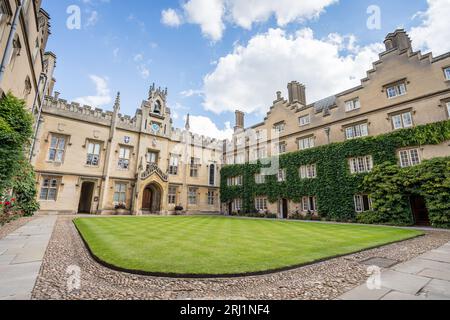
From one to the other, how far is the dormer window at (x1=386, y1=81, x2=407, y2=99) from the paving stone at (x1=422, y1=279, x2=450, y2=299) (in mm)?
19174

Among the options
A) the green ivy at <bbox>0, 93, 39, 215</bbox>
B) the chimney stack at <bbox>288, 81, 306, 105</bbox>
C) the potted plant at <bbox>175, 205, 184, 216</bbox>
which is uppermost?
the chimney stack at <bbox>288, 81, 306, 105</bbox>

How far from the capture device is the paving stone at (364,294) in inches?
133

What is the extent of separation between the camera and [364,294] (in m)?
3.52

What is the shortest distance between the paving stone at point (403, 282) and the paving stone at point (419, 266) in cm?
44

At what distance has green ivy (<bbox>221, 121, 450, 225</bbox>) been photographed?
634 inches

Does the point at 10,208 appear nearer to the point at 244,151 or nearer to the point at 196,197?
the point at 196,197

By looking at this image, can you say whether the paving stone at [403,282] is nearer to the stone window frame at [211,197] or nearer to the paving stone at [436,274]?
the paving stone at [436,274]

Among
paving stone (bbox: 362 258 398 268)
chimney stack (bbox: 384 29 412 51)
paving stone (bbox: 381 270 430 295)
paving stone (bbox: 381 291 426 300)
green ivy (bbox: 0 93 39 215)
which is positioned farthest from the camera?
chimney stack (bbox: 384 29 412 51)

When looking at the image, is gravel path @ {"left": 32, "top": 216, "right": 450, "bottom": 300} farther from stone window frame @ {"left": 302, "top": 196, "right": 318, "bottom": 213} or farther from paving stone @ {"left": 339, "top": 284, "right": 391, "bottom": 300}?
stone window frame @ {"left": 302, "top": 196, "right": 318, "bottom": 213}

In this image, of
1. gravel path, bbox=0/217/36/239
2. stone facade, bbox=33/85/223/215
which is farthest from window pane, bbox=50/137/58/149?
gravel path, bbox=0/217/36/239

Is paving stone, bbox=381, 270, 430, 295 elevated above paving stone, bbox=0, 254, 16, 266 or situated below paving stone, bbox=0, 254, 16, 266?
below

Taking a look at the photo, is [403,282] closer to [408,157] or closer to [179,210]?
[408,157]

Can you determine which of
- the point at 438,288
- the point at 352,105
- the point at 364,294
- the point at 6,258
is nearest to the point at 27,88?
the point at 6,258
